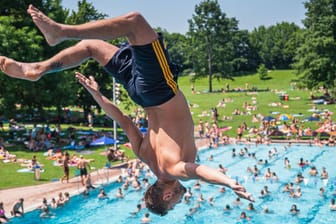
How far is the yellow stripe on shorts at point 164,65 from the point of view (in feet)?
11.8

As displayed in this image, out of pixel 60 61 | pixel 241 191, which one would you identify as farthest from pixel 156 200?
pixel 60 61

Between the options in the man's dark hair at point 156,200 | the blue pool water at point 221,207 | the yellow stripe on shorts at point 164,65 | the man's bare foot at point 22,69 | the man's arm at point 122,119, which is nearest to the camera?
the yellow stripe on shorts at point 164,65

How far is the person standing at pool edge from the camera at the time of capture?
3350 millimetres

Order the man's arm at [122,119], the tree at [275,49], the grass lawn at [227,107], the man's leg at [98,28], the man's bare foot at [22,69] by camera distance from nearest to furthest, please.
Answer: the man's leg at [98,28] → the man's bare foot at [22,69] → the man's arm at [122,119] → the grass lawn at [227,107] → the tree at [275,49]

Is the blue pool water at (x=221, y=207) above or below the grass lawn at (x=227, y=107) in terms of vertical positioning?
below

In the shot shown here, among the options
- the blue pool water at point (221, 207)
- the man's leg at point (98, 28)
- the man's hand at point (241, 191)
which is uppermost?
the man's leg at point (98, 28)

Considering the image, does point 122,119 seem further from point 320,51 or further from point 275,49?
point 275,49

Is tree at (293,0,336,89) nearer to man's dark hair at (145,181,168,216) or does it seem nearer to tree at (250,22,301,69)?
tree at (250,22,301,69)

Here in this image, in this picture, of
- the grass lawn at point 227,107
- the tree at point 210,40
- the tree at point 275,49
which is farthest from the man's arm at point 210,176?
the tree at point 275,49

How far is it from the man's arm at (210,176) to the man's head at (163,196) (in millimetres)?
354

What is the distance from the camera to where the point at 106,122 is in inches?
1501

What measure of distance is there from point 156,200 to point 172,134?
1.94 ft

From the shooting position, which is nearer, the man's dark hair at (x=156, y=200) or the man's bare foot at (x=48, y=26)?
the man's bare foot at (x=48, y=26)

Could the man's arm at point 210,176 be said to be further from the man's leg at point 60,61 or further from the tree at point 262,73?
the tree at point 262,73
